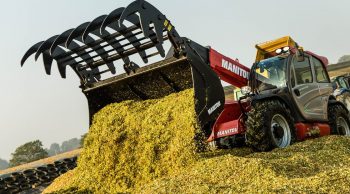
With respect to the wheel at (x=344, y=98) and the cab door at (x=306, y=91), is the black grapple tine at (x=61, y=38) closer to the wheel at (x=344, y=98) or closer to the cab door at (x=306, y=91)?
the cab door at (x=306, y=91)

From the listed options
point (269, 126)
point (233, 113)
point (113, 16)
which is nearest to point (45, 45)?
point (113, 16)

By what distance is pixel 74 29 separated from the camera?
6387 mm

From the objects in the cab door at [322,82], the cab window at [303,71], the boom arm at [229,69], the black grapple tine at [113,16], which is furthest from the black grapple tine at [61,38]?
the cab door at [322,82]

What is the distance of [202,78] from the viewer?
634cm

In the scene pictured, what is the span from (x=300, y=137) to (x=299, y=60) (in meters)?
1.52

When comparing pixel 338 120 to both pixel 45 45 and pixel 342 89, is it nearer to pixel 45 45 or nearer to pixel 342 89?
pixel 342 89

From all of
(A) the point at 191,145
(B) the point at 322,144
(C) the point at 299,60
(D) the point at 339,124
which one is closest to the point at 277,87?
(C) the point at 299,60

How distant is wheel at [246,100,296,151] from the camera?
672 centimetres

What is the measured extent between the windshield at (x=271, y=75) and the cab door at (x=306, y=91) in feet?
0.65

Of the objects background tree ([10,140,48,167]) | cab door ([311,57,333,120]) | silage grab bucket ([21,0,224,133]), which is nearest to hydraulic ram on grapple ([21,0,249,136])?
silage grab bucket ([21,0,224,133])

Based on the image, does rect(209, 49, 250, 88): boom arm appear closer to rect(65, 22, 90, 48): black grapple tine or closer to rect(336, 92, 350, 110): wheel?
rect(65, 22, 90, 48): black grapple tine

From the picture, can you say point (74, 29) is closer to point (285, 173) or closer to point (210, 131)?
point (210, 131)

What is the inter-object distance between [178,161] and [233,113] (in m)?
2.35

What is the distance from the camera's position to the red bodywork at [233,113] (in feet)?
23.3
